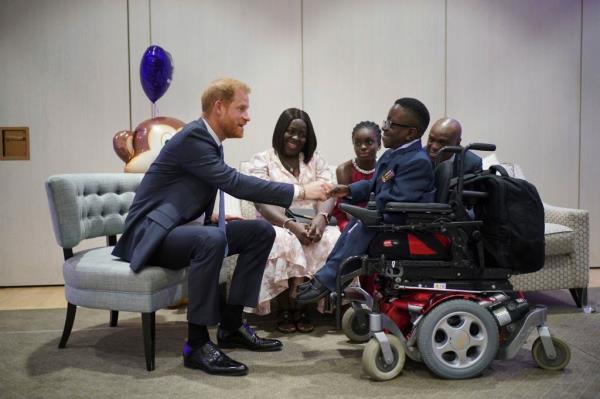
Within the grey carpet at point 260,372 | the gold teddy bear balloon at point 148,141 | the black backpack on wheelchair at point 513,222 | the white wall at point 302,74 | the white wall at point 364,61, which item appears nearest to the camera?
the grey carpet at point 260,372

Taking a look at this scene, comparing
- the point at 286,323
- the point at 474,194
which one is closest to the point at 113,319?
the point at 286,323

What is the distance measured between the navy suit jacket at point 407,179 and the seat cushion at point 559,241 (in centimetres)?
137

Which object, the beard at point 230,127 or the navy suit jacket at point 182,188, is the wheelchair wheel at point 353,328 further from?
the beard at point 230,127

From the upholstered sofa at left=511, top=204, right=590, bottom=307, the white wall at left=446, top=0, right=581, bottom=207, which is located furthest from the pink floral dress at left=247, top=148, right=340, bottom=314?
the white wall at left=446, top=0, right=581, bottom=207

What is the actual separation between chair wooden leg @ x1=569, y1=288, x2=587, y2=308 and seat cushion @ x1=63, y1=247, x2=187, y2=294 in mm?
2440

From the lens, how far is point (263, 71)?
483 centimetres

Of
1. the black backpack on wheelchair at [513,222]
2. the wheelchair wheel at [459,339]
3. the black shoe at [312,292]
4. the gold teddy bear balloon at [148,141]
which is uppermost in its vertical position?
the gold teddy bear balloon at [148,141]

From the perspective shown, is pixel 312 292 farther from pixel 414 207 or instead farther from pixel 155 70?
pixel 155 70

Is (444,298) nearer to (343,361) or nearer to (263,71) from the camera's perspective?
(343,361)

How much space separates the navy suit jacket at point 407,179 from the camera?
8.66 feet

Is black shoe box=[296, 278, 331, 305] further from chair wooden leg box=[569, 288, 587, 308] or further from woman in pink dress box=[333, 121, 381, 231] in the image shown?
chair wooden leg box=[569, 288, 587, 308]

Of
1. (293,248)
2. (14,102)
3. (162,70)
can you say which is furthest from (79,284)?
(14,102)

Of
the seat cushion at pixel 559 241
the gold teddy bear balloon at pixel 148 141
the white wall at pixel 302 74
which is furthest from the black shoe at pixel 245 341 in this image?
the white wall at pixel 302 74

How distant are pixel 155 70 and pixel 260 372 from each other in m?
2.32
